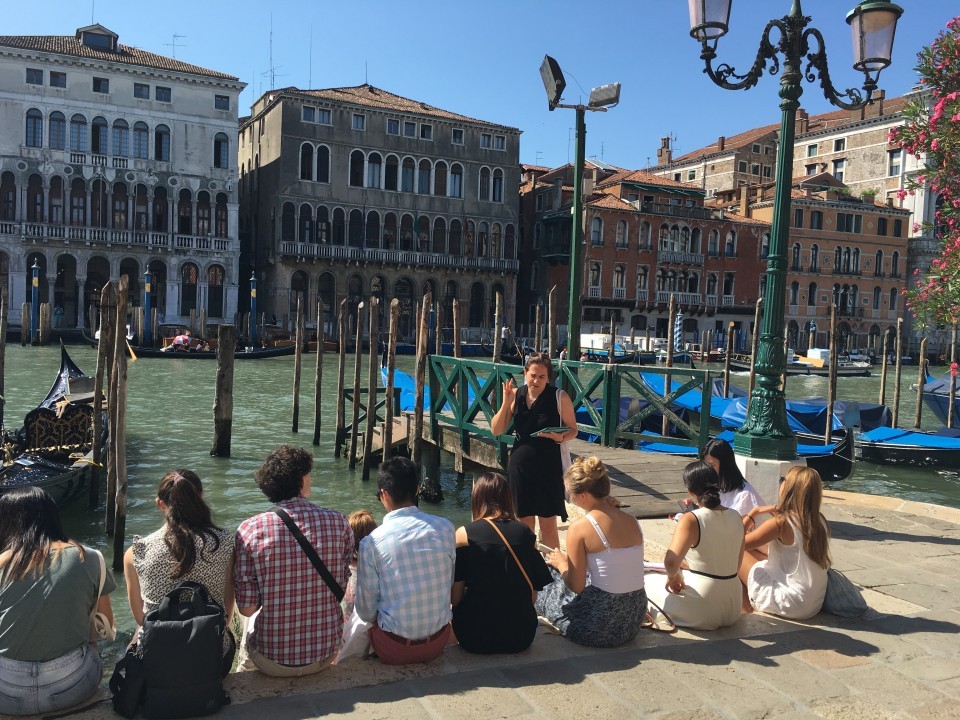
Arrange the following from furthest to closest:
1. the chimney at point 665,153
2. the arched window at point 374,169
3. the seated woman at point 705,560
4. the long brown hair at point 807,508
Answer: the chimney at point 665,153, the arched window at point 374,169, the long brown hair at point 807,508, the seated woman at point 705,560

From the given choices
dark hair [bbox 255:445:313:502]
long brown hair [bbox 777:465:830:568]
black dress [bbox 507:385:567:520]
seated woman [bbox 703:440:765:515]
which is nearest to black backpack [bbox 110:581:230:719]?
dark hair [bbox 255:445:313:502]

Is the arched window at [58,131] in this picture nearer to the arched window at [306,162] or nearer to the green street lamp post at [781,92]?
the arched window at [306,162]

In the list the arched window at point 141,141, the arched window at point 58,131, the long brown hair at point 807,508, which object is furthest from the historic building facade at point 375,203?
the long brown hair at point 807,508

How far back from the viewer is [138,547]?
299cm

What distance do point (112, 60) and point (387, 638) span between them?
33.9m

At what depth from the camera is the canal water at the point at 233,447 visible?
916 centimetres

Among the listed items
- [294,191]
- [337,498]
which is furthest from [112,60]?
[337,498]

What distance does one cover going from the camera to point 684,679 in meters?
3.18

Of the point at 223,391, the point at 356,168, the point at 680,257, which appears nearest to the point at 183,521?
the point at 223,391

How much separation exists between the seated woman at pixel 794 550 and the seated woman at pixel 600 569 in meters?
0.73

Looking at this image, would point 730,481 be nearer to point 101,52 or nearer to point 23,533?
point 23,533

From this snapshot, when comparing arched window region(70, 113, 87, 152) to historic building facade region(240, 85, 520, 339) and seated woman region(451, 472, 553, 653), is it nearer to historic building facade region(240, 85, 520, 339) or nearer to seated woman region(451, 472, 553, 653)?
historic building facade region(240, 85, 520, 339)

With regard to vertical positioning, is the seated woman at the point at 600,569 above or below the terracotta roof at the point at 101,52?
below

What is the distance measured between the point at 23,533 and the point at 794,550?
120 inches
